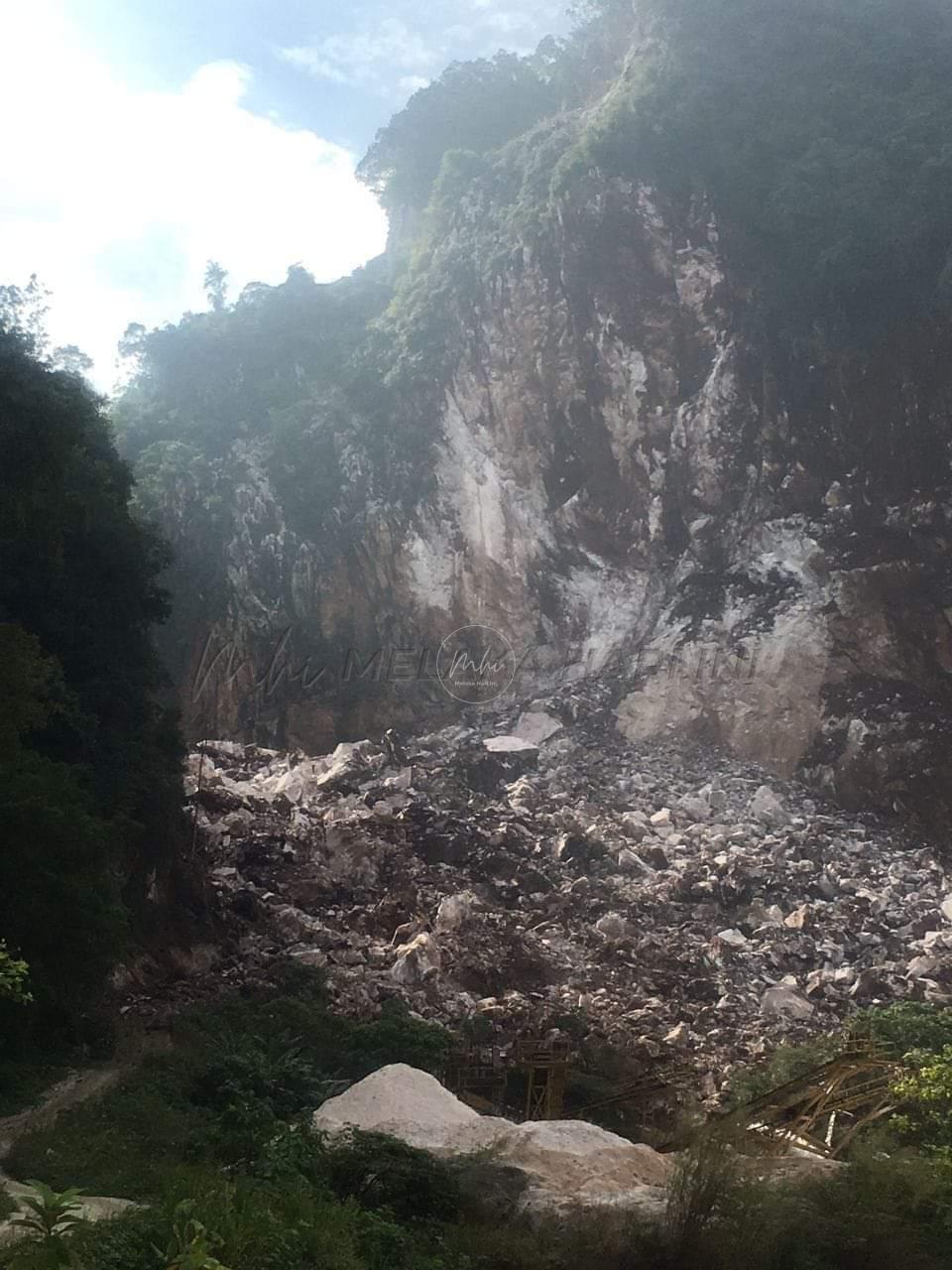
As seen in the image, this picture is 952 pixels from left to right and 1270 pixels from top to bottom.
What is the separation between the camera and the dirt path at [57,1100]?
849 centimetres

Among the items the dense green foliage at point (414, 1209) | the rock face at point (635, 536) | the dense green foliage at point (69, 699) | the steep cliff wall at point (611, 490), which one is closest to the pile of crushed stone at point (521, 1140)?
the dense green foliage at point (414, 1209)

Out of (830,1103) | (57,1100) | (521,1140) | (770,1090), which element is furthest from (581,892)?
(57,1100)

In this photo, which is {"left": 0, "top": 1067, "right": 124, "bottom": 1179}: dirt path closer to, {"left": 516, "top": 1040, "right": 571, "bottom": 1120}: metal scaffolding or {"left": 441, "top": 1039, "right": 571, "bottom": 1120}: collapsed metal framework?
{"left": 441, "top": 1039, "right": 571, "bottom": 1120}: collapsed metal framework

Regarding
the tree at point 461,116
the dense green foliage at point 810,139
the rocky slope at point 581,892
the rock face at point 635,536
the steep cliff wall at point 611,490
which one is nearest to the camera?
the rocky slope at point 581,892

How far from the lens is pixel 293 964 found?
13.8 meters

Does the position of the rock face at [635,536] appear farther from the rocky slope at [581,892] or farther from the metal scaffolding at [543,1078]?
the metal scaffolding at [543,1078]

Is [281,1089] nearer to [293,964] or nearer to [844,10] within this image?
[293,964]

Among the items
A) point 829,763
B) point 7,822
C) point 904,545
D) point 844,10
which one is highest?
point 844,10

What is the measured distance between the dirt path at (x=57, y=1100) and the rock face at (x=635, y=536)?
12.8 metres

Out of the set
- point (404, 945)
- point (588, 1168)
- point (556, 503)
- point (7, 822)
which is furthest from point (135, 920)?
point (556, 503)

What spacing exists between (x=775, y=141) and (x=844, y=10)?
5.32m

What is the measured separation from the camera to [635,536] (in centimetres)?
2434

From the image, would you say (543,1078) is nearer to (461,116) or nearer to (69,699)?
(69,699)

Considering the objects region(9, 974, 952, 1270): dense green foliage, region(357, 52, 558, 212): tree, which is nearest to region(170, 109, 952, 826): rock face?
region(357, 52, 558, 212): tree
